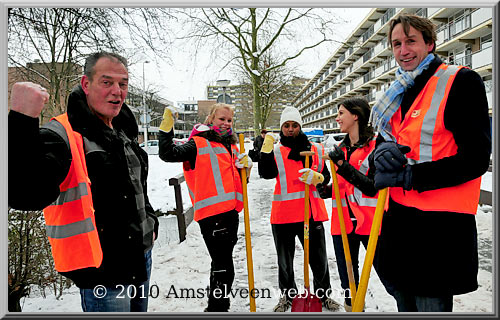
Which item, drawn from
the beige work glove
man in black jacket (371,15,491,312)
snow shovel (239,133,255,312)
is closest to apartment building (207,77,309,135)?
snow shovel (239,133,255,312)

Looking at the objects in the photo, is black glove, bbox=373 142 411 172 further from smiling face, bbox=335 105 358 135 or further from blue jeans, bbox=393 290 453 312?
smiling face, bbox=335 105 358 135

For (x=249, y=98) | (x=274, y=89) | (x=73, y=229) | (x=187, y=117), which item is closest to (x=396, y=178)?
(x=73, y=229)

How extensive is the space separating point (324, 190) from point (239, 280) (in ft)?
4.45

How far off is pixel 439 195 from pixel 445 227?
14 centimetres

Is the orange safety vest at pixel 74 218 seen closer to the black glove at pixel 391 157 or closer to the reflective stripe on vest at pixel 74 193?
the reflective stripe on vest at pixel 74 193

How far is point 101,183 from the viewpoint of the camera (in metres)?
1.38

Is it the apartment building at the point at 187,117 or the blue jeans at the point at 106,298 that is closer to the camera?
the blue jeans at the point at 106,298

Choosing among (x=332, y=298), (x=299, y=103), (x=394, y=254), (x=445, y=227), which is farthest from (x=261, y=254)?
(x=299, y=103)

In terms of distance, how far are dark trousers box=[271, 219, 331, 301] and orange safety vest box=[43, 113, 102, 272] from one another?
5.80 feet

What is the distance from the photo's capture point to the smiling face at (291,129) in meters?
2.80

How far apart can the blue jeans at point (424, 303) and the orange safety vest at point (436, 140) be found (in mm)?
429

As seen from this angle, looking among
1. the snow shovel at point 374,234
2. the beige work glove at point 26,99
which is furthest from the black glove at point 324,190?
the beige work glove at point 26,99

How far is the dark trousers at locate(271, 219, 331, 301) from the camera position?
2656 mm

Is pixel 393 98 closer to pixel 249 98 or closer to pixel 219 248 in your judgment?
pixel 219 248
